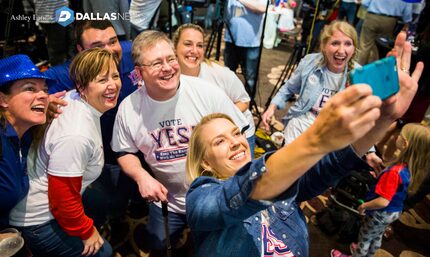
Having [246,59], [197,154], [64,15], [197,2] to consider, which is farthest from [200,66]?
[197,2]

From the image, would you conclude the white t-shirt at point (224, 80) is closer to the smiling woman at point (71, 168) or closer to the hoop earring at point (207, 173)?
the smiling woman at point (71, 168)

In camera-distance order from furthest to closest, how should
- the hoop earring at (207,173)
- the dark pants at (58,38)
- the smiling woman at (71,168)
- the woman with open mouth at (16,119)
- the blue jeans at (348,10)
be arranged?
the blue jeans at (348,10) → the dark pants at (58,38) → the smiling woman at (71,168) → the woman with open mouth at (16,119) → the hoop earring at (207,173)

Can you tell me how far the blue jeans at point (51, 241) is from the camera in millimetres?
1555

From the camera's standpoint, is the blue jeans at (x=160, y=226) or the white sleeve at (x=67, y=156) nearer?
the white sleeve at (x=67, y=156)

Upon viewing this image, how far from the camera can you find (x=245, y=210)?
812 millimetres

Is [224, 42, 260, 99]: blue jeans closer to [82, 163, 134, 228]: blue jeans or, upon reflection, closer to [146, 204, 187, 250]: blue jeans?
[82, 163, 134, 228]: blue jeans

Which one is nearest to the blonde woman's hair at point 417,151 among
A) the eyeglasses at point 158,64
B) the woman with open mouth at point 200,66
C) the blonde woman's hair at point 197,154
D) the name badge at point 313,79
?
the name badge at point 313,79

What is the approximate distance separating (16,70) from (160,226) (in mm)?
1187

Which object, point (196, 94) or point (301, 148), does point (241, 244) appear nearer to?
point (301, 148)

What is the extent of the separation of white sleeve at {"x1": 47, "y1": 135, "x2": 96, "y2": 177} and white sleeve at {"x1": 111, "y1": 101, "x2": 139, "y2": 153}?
314mm

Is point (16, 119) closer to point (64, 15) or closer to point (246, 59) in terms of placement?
point (64, 15)

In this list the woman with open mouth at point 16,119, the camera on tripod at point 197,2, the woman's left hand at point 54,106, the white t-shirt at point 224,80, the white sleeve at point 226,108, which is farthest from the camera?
the camera on tripod at point 197,2

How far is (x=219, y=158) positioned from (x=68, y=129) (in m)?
0.79

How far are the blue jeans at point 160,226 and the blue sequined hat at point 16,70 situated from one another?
1.03 metres
